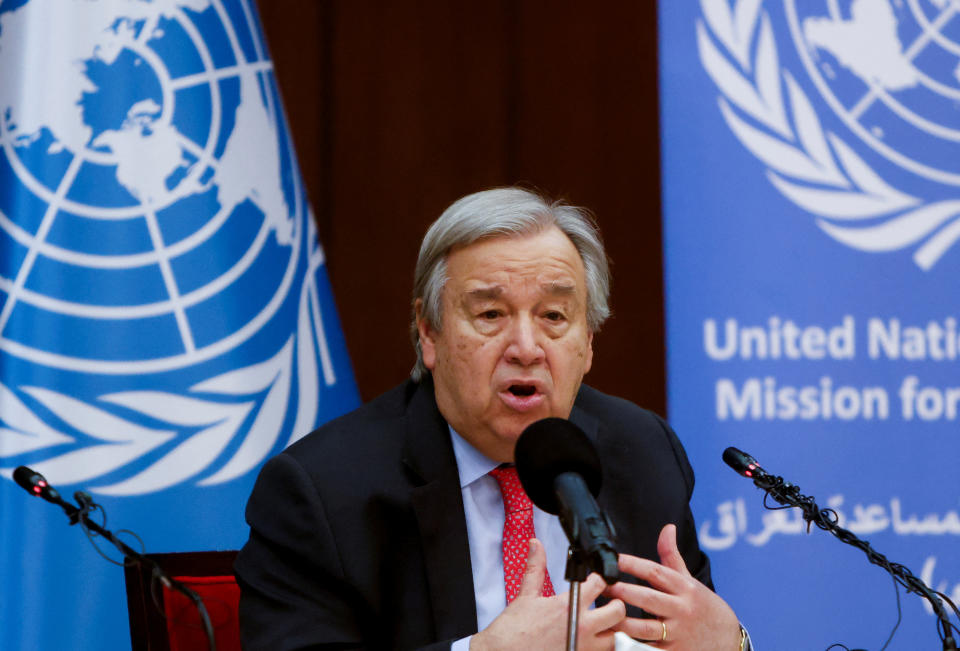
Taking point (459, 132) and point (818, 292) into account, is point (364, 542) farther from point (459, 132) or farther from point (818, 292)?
point (818, 292)

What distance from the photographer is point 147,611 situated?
6.68ft

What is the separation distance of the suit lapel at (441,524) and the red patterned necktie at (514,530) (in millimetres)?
83

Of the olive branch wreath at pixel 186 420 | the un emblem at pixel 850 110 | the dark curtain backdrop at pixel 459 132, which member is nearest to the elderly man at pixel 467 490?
the olive branch wreath at pixel 186 420

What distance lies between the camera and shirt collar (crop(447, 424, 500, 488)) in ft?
6.33

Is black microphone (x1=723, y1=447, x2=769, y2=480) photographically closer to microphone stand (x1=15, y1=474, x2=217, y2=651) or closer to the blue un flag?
microphone stand (x1=15, y1=474, x2=217, y2=651)

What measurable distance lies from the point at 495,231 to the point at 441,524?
555 mm

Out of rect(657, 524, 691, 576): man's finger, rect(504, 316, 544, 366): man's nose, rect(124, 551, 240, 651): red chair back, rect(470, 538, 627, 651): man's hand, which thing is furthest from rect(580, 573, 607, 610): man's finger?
rect(124, 551, 240, 651): red chair back

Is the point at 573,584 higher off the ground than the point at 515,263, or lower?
lower

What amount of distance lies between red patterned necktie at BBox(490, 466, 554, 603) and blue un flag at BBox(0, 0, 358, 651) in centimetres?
102

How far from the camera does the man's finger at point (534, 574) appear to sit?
156 centimetres

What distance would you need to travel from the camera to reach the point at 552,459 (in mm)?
1256

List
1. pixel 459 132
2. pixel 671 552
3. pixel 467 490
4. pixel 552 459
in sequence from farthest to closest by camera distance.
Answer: pixel 459 132 → pixel 467 490 → pixel 671 552 → pixel 552 459

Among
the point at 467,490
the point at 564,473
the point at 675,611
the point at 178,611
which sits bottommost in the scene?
the point at 178,611

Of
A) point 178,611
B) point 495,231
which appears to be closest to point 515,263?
point 495,231
